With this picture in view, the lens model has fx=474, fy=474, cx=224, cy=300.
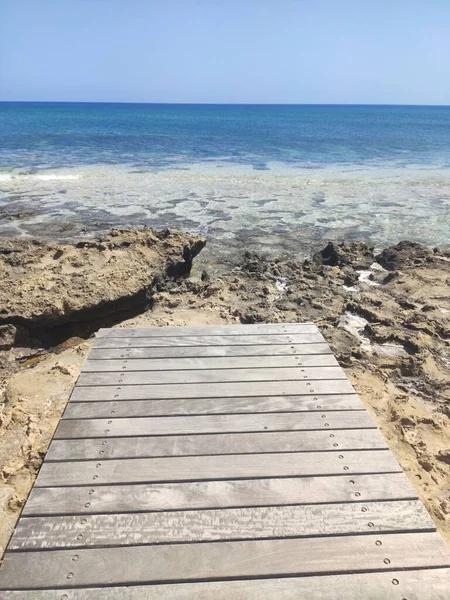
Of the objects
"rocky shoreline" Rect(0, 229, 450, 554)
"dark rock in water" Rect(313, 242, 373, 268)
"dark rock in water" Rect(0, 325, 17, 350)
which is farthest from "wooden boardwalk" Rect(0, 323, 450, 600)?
"dark rock in water" Rect(313, 242, 373, 268)

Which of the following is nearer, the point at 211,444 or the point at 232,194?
the point at 211,444

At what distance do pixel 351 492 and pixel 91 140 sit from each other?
4128 cm

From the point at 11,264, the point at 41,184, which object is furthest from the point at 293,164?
the point at 11,264

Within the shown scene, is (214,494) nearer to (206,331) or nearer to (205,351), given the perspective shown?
(205,351)

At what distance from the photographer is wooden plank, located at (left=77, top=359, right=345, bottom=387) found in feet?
11.3

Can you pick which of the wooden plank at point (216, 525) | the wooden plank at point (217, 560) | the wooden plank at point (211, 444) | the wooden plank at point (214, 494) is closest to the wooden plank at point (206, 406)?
the wooden plank at point (211, 444)

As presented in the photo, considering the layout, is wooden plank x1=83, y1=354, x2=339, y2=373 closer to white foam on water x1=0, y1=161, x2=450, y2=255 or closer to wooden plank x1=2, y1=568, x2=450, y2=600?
wooden plank x1=2, y1=568, x2=450, y2=600

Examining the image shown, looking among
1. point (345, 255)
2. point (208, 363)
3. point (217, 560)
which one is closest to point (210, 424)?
point (208, 363)

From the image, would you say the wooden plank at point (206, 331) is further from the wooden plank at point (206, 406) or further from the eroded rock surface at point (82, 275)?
the eroded rock surface at point (82, 275)

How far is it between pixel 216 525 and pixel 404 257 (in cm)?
894

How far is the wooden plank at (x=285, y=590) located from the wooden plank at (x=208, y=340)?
2.18 m

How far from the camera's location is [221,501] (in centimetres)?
234

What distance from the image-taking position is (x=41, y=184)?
63.3ft

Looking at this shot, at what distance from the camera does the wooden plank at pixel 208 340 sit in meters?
4.00
